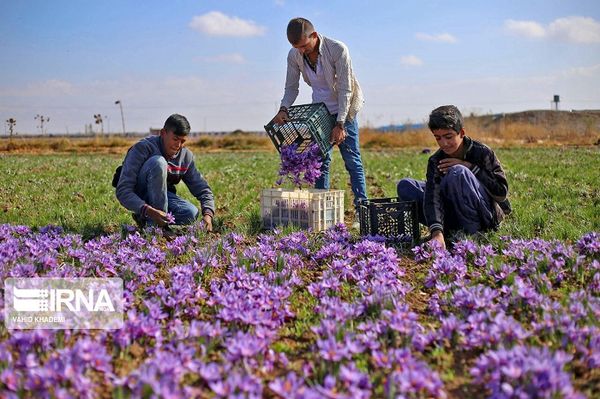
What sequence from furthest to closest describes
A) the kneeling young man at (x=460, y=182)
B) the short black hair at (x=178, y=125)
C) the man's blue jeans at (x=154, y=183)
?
the man's blue jeans at (x=154, y=183), the short black hair at (x=178, y=125), the kneeling young man at (x=460, y=182)

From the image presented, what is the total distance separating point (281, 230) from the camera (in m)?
6.23

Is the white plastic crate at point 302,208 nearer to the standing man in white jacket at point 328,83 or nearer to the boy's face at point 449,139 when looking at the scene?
the standing man in white jacket at point 328,83

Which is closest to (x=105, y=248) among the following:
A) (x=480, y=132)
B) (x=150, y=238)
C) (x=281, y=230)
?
(x=150, y=238)

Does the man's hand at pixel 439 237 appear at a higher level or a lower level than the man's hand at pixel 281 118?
lower

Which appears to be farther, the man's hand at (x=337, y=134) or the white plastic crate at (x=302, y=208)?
the man's hand at (x=337, y=134)

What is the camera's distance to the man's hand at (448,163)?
5.72m

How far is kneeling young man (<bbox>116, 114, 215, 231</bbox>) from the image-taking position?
20.9 feet

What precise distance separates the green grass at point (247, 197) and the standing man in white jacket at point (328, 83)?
1.42 metres

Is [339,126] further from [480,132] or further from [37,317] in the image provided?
[480,132]

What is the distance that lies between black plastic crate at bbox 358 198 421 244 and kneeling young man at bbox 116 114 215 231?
71.6 inches

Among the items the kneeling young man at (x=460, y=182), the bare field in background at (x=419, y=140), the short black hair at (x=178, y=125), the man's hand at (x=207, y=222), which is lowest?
the man's hand at (x=207, y=222)

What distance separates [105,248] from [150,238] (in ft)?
1.77

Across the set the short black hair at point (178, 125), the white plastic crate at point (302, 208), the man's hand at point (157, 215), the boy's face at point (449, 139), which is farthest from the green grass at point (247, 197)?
the short black hair at point (178, 125)

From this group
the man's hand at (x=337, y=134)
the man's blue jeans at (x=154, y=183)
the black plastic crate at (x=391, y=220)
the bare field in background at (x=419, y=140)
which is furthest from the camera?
the bare field in background at (x=419, y=140)
